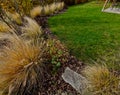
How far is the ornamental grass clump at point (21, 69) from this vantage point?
15.3ft

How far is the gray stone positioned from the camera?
4.45 metres

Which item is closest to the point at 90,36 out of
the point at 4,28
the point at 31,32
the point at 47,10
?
the point at 31,32

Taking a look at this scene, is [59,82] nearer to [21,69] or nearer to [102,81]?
[21,69]

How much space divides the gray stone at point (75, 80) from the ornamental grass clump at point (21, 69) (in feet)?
1.48

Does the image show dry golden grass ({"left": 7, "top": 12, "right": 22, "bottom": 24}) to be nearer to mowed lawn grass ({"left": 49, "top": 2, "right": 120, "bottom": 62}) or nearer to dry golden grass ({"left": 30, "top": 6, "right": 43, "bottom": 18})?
mowed lawn grass ({"left": 49, "top": 2, "right": 120, "bottom": 62})

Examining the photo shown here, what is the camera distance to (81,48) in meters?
6.07

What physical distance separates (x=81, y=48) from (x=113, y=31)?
71.9 inches

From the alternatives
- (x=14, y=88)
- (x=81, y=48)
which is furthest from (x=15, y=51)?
(x=81, y=48)

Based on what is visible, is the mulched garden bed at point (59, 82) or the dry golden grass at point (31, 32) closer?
the mulched garden bed at point (59, 82)

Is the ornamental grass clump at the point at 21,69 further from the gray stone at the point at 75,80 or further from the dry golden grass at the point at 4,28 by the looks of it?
the dry golden grass at the point at 4,28

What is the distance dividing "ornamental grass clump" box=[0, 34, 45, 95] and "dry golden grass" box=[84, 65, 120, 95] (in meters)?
0.99

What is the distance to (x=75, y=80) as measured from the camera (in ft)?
15.5

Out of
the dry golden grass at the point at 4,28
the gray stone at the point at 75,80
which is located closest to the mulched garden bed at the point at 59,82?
the gray stone at the point at 75,80

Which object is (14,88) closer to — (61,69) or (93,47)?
(61,69)
